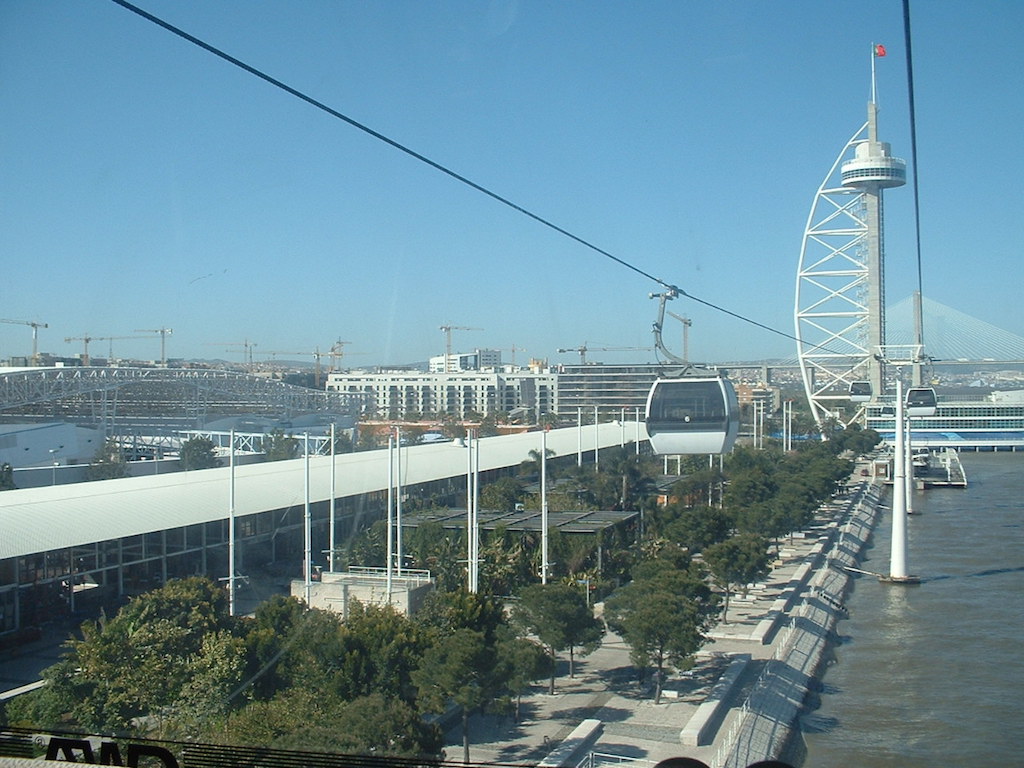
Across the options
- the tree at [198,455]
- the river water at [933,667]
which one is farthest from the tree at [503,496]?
the river water at [933,667]

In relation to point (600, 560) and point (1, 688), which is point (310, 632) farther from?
point (600, 560)

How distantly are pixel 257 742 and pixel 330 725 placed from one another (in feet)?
0.69

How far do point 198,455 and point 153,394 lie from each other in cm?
222

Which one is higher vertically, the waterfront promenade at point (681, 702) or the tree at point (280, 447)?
the tree at point (280, 447)

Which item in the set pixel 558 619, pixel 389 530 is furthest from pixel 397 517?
pixel 558 619

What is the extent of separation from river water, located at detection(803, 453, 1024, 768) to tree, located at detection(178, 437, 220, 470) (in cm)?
629

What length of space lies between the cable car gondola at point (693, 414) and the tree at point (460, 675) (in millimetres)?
1910

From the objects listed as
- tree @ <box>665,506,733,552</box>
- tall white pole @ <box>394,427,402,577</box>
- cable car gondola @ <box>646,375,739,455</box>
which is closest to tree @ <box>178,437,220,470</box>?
tall white pole @ <box>394,427,402,577</box>

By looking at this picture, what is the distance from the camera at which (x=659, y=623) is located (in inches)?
180

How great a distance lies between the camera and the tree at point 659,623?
4.56 metres

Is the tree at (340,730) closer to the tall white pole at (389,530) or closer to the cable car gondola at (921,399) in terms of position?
A: the tall white pole at (389,530)

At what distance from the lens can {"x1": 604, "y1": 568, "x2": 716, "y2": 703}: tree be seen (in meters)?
4.56

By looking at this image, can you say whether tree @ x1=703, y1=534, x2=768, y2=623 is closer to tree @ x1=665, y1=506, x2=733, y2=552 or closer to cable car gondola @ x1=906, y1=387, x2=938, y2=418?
tree @ x1=665, y1=506, x2=733, y2=552

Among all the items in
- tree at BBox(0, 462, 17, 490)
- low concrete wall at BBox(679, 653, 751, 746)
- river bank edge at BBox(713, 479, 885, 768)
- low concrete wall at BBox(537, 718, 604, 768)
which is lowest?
river bank edge at BBox(713, 479, 885, 768)
